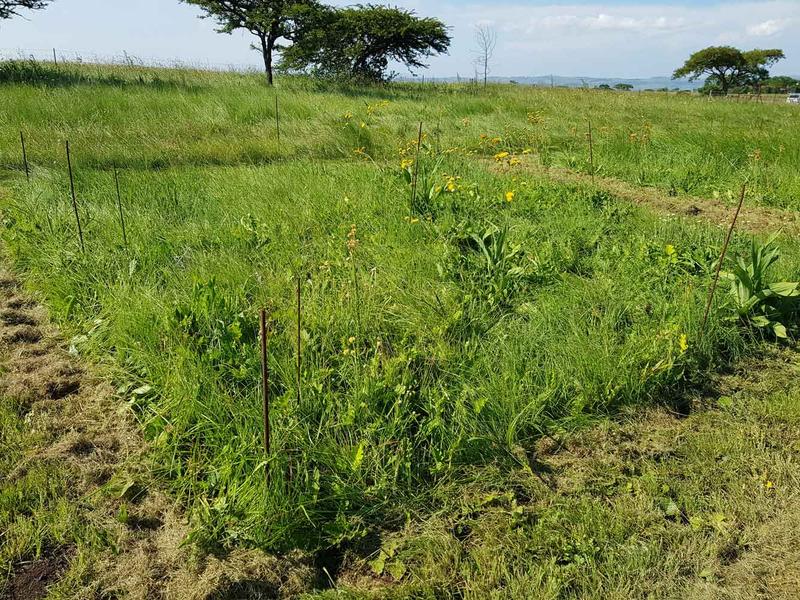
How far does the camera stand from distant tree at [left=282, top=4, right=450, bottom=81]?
1991 cm

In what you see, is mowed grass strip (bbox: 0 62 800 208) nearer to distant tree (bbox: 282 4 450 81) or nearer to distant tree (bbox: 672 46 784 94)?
distant tree (bbox: 282 4 450 81)

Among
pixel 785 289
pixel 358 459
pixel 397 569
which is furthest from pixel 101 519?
pixel 785 289

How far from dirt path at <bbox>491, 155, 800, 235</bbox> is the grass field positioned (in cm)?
46

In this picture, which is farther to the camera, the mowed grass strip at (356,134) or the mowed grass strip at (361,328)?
the mowed grass strip at (356,134)

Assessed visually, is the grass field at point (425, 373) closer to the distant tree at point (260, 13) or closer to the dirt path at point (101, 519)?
the dirt path at point (101, 519)

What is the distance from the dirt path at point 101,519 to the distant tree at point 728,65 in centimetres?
4774

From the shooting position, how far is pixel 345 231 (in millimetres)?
4488

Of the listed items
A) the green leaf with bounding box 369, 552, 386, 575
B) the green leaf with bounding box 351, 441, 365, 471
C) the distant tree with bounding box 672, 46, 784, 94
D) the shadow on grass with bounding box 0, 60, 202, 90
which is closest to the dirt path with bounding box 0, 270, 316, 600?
the green leaf with bounding box 369, 552, 386, 575

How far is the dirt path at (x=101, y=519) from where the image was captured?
1947 millimetres

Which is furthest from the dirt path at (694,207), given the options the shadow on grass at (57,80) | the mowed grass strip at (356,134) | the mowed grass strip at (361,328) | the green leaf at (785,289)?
the shadow on grass at (57,80)

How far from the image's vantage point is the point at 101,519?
216 cm

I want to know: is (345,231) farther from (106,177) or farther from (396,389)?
(106,177)

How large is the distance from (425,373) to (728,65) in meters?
50.6

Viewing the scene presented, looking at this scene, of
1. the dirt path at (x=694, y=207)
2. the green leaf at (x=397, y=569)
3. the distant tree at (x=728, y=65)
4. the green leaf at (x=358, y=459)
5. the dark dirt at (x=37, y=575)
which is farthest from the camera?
the distant tree at (x=728, y=65)
